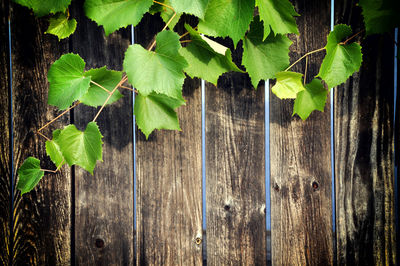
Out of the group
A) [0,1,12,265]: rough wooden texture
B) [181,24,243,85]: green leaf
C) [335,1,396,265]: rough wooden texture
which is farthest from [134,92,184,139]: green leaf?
[335,1,396,265]: rough wooden texture

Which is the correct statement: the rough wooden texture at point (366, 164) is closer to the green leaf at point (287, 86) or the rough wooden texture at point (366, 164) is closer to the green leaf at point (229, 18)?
the green leaf at point (287, 86)

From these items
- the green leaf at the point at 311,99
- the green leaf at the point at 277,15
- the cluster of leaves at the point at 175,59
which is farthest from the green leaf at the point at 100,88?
the green leaf at the point at 311,99

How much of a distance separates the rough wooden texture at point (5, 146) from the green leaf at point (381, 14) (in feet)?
3.82

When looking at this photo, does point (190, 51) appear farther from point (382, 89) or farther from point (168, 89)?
point (382, 89)

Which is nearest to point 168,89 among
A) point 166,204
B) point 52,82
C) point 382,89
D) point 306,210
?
point 52,82

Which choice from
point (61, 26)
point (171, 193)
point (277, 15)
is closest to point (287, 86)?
point (277, 15)

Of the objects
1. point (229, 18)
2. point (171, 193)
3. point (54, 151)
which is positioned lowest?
point (171, 193)

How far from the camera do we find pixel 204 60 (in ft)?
2.55

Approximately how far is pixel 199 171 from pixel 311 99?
46 cm

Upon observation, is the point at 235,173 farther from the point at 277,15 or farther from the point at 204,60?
the point at 277,15

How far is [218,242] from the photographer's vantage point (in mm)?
937

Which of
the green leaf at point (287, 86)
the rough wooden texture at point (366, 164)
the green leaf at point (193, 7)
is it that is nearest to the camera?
the green leaf at point (193, 7)

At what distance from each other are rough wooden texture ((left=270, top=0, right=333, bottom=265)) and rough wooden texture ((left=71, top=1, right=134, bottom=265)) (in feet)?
1.73

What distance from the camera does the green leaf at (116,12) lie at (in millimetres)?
687
